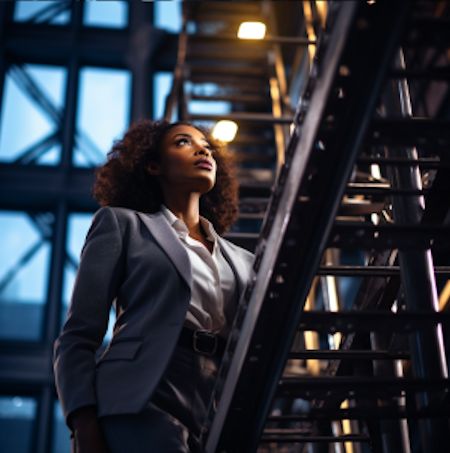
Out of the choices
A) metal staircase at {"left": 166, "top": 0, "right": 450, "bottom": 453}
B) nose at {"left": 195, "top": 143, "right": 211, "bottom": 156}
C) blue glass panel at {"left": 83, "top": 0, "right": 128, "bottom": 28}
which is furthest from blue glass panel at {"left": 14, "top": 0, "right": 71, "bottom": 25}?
metal staircase at {"left": 166, "top": 0, "right": 450, "bottom": 453}

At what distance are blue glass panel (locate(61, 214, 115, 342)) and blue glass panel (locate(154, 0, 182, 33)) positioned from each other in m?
3.41

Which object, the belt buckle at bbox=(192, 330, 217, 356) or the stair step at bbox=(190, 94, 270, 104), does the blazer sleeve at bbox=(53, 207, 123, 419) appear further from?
the stair step at bbox=(190, 94, 270, 104)

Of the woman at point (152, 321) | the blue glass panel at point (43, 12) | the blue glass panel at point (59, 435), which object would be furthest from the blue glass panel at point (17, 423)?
the woman at point (152, 321)

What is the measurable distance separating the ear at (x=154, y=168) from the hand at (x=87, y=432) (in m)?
1.14

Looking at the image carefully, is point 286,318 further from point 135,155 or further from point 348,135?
point 135,155

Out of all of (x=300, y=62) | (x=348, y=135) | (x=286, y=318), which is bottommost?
(x=286, y=318)

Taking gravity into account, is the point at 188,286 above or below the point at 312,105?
below

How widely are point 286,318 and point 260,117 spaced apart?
3.78m

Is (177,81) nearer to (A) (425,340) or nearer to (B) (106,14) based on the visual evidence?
(A) (425,340)

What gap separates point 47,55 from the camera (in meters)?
11.7

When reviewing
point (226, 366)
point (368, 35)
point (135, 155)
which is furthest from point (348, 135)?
point (135, 155)

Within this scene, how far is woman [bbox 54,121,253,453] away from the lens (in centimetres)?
229

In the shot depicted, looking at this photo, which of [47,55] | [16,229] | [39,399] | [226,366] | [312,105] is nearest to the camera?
[312,105]

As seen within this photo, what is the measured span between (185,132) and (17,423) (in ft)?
24.5
